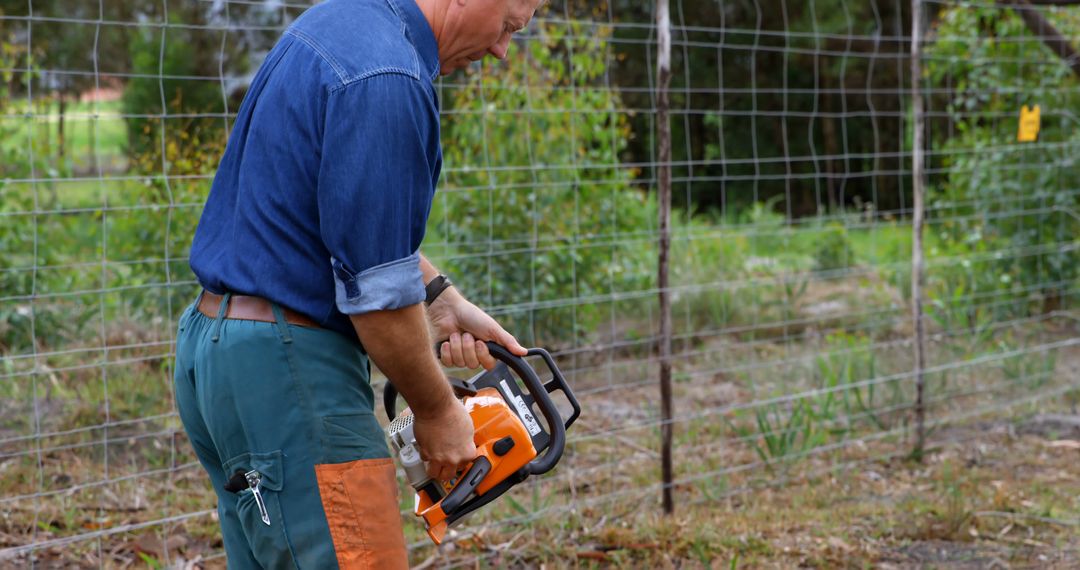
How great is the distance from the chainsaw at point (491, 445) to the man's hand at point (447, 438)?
0.12 ft

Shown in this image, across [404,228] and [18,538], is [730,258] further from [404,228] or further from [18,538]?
[404,228]

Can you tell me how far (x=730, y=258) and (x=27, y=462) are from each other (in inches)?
212

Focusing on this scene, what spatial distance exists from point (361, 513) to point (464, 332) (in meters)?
0.55

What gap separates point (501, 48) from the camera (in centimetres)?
215

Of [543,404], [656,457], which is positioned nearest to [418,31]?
[543,404]

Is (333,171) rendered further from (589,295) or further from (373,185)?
(589,295)

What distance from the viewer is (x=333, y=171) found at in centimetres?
179

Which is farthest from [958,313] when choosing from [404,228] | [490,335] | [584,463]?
[404,228]

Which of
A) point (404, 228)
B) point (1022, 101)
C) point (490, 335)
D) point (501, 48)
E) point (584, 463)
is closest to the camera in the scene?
point (404, 228)

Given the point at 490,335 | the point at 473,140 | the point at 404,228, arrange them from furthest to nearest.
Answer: the point at 473,140, the point at 490,335, the point at 404,228

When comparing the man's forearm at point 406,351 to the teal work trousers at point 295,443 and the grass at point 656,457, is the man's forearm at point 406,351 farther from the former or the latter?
the grass at point 656,457

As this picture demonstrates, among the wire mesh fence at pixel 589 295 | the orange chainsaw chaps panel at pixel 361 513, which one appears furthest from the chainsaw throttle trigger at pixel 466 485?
the wire mesh fence at pixel 589 295

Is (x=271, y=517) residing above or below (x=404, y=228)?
below

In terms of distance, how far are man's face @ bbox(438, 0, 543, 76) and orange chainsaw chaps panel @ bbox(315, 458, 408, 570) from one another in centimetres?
81
